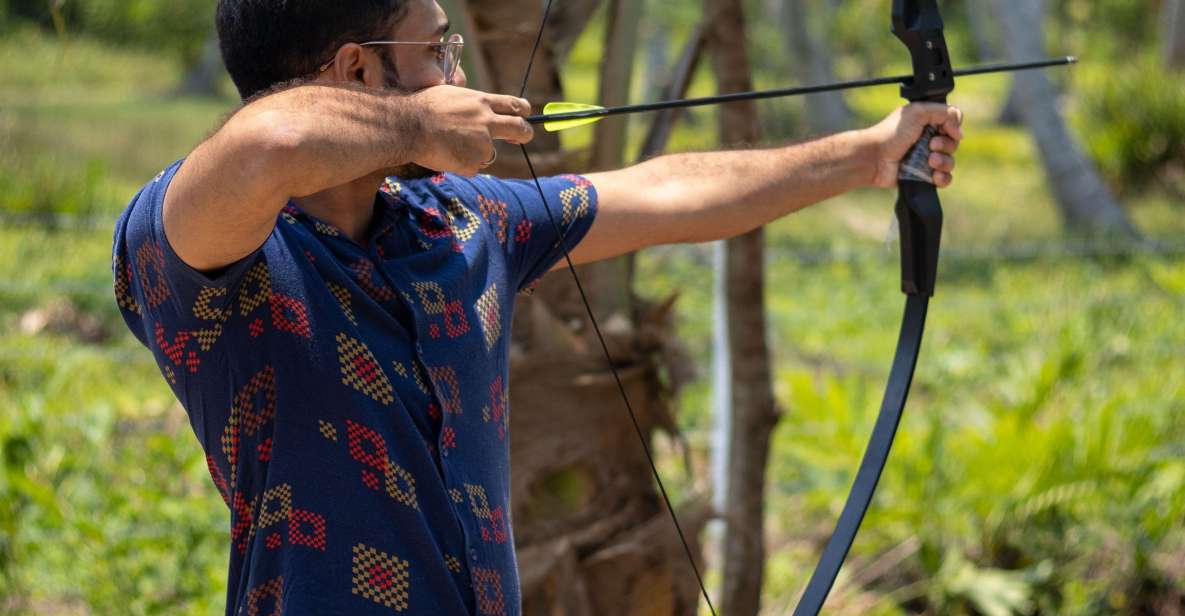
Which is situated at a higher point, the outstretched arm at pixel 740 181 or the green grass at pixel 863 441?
the outstretched arm at pixel 740 181

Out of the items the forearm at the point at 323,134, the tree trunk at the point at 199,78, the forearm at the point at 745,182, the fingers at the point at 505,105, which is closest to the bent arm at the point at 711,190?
the forearm at the point at 745,182

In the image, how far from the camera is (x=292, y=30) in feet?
4.89

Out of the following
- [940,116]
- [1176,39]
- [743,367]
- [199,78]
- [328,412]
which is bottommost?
[199,78]

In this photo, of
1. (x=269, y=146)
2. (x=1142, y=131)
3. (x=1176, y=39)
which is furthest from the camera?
(x=1176, y=39)

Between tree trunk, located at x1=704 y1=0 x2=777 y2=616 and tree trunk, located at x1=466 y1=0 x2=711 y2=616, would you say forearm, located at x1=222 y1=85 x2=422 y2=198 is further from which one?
tree trunk, located at x1=704 y1=0 x2=777 y2=616

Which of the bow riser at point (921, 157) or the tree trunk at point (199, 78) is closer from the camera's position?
the bow riser at point (921, 157)

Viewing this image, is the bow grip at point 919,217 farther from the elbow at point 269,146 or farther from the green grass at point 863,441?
the elbow at point 269,146

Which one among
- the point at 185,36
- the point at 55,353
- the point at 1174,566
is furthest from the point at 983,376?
the point at 185,36

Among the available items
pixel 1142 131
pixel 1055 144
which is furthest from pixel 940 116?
pixel 1142 131

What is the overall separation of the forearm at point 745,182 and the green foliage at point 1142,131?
27.8ft

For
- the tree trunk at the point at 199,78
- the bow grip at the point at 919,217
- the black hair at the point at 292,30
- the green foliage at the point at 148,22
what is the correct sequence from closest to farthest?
the black hair at the point at 292,30
the bow grip at the point at 919,217
the green foliage at the point at 148,22
the tree trunk at the point at 199,78

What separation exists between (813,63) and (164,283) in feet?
36.8

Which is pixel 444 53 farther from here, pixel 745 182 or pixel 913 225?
pixel 913 225

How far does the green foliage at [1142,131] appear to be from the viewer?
31.7 ft
